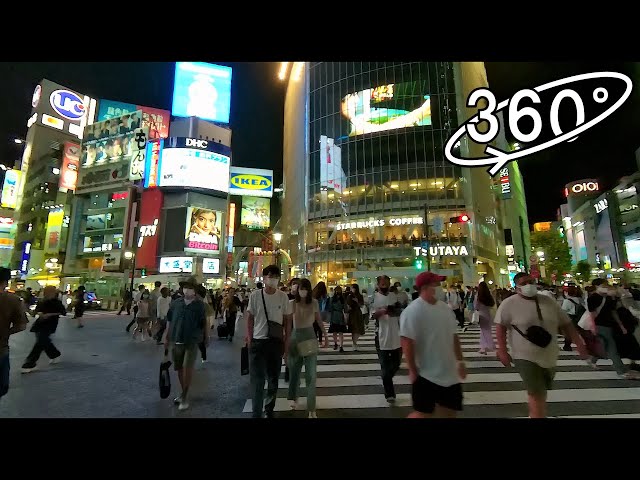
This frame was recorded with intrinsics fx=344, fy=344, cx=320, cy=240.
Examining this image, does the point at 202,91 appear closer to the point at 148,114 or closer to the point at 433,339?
the point at 148,114

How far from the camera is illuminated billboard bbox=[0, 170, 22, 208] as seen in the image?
201 ft

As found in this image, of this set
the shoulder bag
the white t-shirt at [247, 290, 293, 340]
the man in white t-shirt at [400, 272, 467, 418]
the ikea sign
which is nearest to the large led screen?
the ikea sign

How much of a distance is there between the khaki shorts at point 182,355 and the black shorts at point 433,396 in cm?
375

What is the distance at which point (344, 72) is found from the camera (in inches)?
1938

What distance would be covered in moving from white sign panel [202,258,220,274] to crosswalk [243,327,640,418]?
3991 centimetres

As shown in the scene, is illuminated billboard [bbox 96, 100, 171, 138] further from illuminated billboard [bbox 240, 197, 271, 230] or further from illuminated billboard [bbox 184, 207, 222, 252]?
illuminated billboard [bbox 184, 207, 222, 252]

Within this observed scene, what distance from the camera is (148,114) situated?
57.4 metres

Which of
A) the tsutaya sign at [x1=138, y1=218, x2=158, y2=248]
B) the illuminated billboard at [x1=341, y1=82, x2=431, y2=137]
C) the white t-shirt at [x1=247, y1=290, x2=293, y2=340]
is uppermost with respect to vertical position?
the illuminated billboard at [x1=341, y1=82, x2=431, y2=137]

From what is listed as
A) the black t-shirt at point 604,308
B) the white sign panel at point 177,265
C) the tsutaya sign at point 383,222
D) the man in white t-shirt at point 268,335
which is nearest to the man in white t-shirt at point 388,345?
the man in white t-shirt at point 268,335

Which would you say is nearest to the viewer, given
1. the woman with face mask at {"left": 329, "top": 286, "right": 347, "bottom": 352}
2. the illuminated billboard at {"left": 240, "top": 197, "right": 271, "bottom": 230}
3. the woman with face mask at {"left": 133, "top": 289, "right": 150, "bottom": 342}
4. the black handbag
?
the black handbag

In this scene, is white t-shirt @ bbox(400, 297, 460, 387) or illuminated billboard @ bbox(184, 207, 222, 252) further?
illuminated billboard @ bbox(184, 207, 222, 252)

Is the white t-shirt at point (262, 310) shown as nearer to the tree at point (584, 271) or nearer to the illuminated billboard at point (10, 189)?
the illuminated billboard at point (10, 189)

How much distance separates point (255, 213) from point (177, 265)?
23924 millimetres
